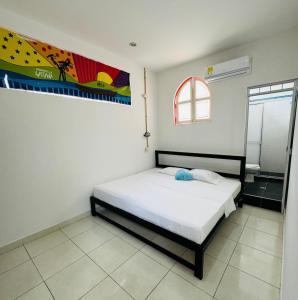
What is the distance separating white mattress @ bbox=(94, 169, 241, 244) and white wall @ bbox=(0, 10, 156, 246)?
0.42 meters

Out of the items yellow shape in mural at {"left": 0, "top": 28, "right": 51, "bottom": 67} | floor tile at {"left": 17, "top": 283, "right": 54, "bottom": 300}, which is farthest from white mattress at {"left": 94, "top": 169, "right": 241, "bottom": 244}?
yellow shape in mural at {"left": 0, "top": 28, "right": 51, "bottom": 67}

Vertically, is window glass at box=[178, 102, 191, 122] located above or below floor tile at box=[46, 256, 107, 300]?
above

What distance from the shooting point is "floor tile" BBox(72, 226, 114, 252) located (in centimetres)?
202

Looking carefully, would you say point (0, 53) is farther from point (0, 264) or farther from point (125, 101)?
point (0, 264)

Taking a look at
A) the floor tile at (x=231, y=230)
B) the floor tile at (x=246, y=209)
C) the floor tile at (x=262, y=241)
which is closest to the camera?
the floor tile at (x=262, y=241)

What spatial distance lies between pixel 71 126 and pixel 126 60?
1.74m

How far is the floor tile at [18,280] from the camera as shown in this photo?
4.77 ft

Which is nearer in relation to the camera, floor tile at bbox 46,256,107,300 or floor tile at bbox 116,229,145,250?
floor tile at bbox 46,256,107,300

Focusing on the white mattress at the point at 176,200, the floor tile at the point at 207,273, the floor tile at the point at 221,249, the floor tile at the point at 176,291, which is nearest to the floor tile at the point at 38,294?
the floor tile at the point at 176,291

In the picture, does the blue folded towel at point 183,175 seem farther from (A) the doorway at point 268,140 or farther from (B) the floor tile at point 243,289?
(B) the floor tile at point 243,289

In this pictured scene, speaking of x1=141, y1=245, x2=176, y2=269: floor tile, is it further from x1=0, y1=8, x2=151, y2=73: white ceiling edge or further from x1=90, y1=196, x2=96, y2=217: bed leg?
x1=0, y1=8, x2=151, y2=73: white ceiling edge

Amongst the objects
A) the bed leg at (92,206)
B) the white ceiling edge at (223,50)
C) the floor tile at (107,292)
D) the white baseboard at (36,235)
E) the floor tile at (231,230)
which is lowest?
the floor tile at (107,292)

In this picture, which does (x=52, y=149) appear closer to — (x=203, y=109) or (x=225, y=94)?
(x=203, y=109)

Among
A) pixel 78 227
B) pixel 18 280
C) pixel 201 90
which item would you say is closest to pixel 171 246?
pixel 78 227
